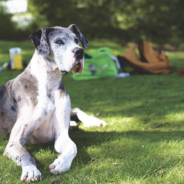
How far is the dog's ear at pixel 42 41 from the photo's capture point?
331cm

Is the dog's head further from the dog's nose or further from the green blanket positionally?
the green blanket

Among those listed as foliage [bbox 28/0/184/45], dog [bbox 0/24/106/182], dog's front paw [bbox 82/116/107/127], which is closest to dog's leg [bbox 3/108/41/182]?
dog [bbox 0/24/106/182]

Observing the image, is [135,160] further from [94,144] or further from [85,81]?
[85,81]

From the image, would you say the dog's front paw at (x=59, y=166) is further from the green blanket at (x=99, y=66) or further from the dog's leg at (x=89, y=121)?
the green blanket at (x=99, y=66)

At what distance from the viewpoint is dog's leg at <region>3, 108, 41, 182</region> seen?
9.41ft

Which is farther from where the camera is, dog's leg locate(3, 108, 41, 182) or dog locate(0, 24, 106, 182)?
dog locate(0, 24, 106, 182)

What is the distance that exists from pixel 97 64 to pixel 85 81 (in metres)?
0.66

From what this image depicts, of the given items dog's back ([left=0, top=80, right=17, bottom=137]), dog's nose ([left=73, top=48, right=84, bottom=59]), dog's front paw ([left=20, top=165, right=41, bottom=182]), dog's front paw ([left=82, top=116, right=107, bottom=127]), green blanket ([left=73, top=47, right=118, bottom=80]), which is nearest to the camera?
dog's front paw ([left=20, top=165, right=41, bottom=182])

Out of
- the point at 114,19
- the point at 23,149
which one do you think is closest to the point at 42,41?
the point at 23,149

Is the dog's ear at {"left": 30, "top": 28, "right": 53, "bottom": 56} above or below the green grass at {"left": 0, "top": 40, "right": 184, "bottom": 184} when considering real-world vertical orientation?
above

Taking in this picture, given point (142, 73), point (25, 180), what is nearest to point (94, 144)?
point (25, 180)

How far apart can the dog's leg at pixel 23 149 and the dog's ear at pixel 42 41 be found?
0.63 metres

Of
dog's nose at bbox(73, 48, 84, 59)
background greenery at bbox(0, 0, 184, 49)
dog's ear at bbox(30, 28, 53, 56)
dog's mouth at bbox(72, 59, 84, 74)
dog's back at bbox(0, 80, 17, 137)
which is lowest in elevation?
background greenery at bbox(0, 0, 184, 49)

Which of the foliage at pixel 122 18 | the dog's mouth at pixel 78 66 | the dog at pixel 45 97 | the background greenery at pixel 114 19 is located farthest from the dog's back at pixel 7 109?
the foliage at pixel 122 18
